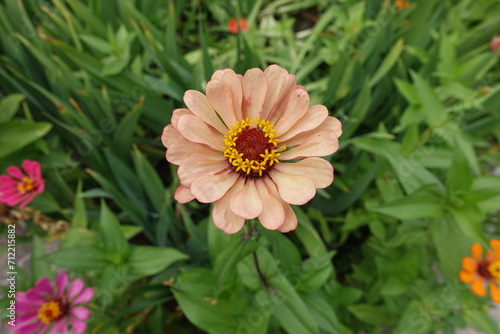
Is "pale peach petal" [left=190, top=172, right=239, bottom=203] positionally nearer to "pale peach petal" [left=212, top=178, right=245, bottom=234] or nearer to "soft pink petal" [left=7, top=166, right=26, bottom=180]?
→ "pale peach petal" [left=212, top=178, right=245, bottom=234]

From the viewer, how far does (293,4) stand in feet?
5.86

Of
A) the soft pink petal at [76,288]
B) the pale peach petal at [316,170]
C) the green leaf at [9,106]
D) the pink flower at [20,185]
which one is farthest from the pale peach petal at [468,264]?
the green leaf at [9,106]

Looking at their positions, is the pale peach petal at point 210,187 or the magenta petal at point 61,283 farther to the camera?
the magenta petal at point 61,283

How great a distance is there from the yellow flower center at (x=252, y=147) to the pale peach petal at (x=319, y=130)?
0.03 metres

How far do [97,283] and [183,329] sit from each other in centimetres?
35

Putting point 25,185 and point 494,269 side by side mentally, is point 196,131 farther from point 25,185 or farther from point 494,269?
point 494,269

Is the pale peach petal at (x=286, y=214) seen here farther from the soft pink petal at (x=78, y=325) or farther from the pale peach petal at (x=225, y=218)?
the soft pink petal at (x=78, y=325)

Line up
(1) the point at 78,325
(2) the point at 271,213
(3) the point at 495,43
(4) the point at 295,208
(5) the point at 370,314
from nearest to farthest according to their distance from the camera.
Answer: (2) the point at 271,213 < (1) the point at 78,325 < (4) the point at 295,208 < (5) the point at 370,314 < (3) the point at 495,43

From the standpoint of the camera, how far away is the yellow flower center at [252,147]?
565mm

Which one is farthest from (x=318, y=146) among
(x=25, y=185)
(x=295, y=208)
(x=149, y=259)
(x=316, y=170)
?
(x=25, y=185)

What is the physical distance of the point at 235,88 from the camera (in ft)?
1.76

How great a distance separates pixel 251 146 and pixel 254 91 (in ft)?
0.29

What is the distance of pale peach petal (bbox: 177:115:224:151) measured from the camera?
1.65ft

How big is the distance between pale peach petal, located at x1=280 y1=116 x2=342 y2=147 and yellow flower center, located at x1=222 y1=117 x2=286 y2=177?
3cm
